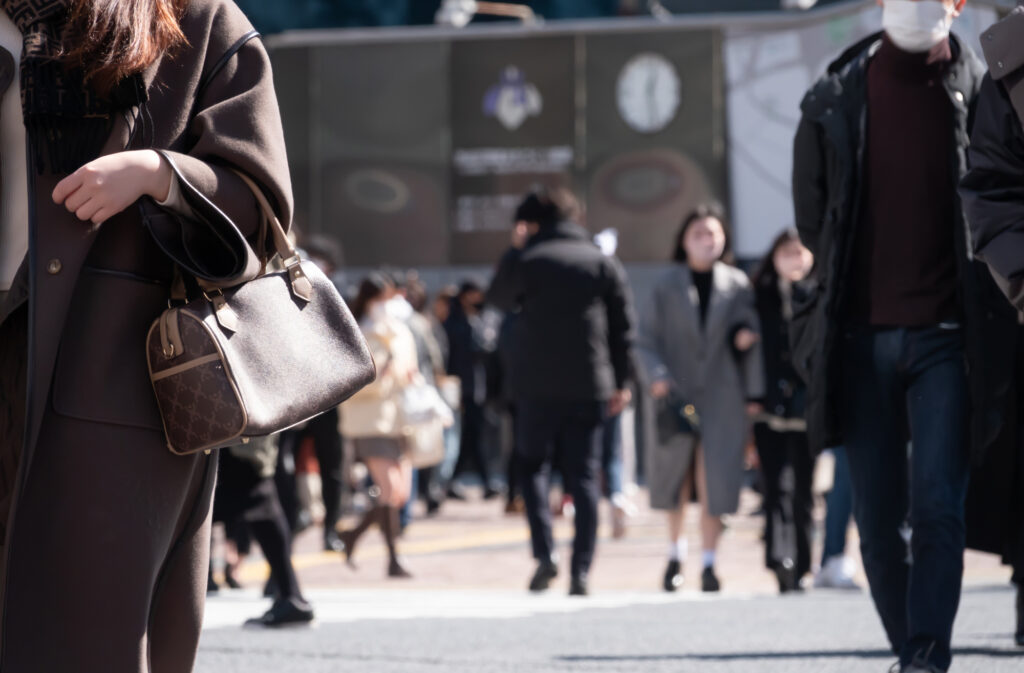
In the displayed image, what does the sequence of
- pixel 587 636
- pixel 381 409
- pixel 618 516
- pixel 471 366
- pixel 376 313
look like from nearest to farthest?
pixel 587 636
pixel 381 409
pixel 376 313
pixel 618 516
pixel 471 366

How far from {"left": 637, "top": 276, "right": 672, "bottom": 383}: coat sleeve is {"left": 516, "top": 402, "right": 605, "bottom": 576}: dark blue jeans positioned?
1.15 feet

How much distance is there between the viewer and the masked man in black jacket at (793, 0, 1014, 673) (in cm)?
467

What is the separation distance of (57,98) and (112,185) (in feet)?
0.55

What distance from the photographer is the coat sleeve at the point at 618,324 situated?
29.5ft

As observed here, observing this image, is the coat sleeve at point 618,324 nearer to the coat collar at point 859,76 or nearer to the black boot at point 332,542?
the black boot at point 332,542

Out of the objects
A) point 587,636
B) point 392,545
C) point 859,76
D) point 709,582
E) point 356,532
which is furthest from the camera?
point 356,532

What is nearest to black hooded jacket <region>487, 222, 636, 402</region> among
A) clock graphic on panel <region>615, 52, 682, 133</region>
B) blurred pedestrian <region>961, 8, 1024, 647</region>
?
blurred pedestrian <region>961, 8, 1024, 647</region>

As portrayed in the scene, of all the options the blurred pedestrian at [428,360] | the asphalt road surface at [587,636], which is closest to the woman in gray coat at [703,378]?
the asphalt road surface at [587,636]

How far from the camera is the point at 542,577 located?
28.5 feet

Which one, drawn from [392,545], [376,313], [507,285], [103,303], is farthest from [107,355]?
[376,313]

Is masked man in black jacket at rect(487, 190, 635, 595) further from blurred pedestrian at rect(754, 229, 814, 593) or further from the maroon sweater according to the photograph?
the maroon sweater

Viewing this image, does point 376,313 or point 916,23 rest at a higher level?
point 916,23

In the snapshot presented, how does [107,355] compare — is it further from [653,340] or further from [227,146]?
[653,340]

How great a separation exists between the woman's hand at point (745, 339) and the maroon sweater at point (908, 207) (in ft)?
13.3
